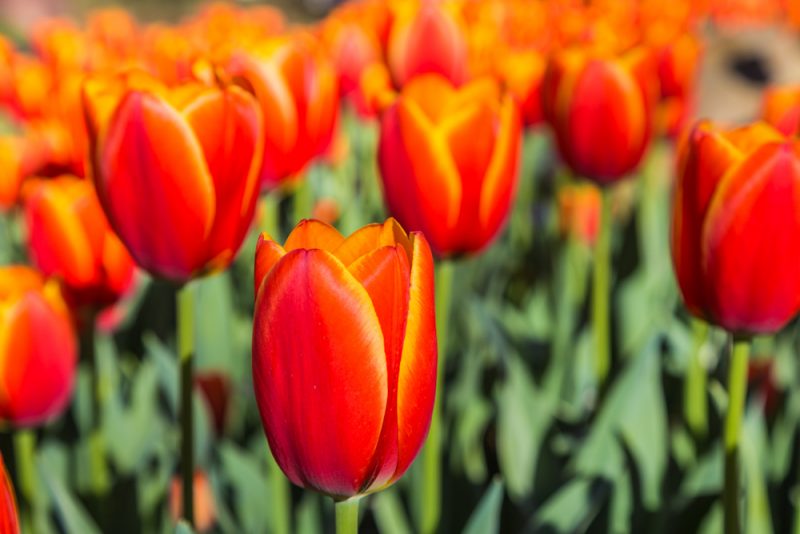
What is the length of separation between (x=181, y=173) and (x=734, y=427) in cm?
52

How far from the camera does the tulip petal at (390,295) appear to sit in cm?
64

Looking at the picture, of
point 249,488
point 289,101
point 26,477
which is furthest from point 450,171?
point 26,477

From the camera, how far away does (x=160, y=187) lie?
0.91m

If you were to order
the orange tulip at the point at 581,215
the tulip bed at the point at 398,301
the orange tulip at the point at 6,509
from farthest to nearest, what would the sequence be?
Answer: 1. the orange tulip at the point at 581,215
2. the tulip bed at the point at 398,301
3. the orange tulip at the point at 6,509

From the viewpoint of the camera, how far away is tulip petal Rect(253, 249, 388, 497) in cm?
63

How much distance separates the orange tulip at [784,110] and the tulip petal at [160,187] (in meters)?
0.64

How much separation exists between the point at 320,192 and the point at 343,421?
1748mm

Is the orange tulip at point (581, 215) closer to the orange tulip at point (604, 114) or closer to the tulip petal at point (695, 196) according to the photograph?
the orange tulip at point (604, 114)

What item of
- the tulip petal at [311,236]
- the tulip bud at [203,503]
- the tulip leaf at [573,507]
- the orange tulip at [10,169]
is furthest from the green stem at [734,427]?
the orange tulip at [10,169]

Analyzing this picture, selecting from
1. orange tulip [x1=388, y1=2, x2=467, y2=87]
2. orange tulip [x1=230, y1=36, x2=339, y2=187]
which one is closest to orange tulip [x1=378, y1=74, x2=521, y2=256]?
orange tulip [x1=230, y1=36, x2=339, y2=187]

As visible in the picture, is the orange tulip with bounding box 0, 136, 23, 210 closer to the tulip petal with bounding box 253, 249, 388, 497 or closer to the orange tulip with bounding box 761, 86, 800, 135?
the orange tulip with bounding box 761, 86, 800, 135

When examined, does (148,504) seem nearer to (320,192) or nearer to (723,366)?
(723,366)

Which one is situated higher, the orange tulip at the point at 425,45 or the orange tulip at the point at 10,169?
the orange tulip at the point at 425,45

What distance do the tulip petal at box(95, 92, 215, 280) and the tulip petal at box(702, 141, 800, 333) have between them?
16.9 inches
